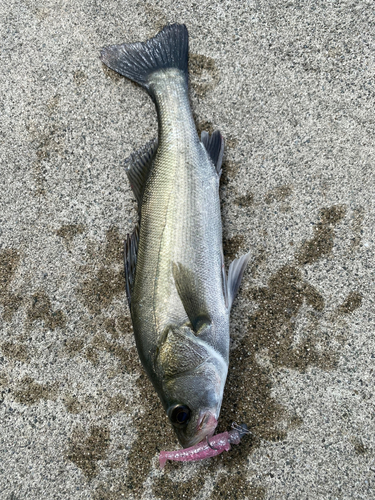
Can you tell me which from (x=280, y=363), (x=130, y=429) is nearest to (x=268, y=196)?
(x=280, y=363)

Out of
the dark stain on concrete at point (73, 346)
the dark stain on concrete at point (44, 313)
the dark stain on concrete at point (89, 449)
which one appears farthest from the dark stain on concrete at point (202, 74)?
the dark stain on concrete at point (89, 449)

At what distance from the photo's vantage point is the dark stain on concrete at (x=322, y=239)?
2654 mm

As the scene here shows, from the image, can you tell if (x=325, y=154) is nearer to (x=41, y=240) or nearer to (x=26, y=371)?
(x=41, y=240)

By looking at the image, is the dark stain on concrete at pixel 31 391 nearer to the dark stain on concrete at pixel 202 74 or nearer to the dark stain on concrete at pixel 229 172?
the dark stain on concrete at pixel 229 172

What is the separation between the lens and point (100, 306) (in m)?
2.79

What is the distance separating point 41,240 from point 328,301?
84.9 inches

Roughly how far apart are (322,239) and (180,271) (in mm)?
1095

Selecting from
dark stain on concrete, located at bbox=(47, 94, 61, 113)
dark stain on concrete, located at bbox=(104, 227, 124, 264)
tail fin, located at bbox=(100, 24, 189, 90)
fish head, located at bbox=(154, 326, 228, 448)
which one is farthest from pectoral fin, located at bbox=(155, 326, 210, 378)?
dark stain on concrete, located at bbox=(47, 94, 61, 113)

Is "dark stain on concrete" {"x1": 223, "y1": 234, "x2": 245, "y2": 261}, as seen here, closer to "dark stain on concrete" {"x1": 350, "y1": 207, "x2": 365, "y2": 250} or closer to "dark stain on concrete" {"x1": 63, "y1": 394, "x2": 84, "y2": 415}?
"dark stain on concrete" {"x1": 350, "y1": 207, "x2": 365, "y2": 250}

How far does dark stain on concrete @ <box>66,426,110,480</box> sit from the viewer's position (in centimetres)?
264

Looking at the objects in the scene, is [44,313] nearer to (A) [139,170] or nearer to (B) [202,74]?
(A) [139,170]

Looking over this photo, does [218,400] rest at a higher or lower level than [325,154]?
lower

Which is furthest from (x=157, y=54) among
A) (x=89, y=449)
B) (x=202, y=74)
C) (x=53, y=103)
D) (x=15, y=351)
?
(x=89, y=449)

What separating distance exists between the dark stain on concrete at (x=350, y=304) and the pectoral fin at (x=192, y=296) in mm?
989
